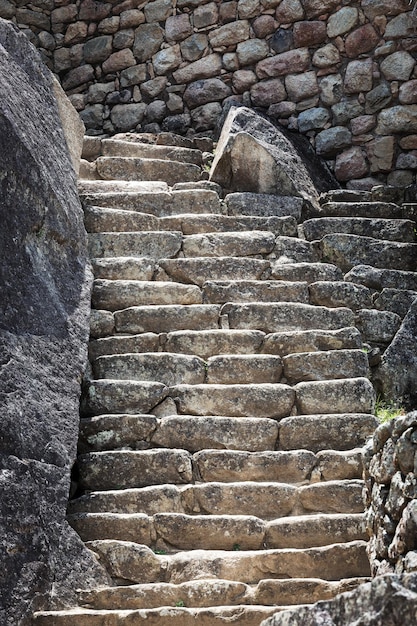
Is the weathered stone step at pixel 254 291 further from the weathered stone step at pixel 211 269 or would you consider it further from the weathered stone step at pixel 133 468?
the weathered stone step at pixel 133 468

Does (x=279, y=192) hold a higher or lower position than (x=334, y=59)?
lower

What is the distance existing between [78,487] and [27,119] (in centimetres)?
198

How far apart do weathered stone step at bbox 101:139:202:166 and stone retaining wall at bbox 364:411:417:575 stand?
4.32 m

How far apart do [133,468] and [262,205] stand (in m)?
2.76

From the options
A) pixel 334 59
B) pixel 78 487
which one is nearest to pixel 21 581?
pixel 78 487

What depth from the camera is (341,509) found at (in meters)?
4.43

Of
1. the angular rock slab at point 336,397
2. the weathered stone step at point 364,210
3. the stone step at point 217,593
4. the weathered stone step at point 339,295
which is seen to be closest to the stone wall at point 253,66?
the weathered stone step at point 364,210

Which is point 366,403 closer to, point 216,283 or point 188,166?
point 216,283

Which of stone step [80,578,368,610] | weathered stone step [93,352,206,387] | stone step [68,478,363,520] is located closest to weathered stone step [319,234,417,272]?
weathered stone step [93,352,206,387]

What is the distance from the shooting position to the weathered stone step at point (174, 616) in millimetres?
3639

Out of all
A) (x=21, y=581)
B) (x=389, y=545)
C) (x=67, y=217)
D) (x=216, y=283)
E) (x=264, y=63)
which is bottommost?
(x=21, y=581)

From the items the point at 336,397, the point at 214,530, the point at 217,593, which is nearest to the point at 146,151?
the point at 336,397

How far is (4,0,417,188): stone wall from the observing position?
881 centimetres

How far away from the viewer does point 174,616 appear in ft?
12.0
